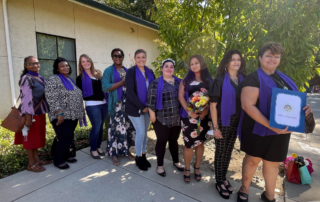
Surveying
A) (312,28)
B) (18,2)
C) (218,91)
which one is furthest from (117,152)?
(18,2)

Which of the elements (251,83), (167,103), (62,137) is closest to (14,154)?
(62,137)

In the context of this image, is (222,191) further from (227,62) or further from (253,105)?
(227,62)

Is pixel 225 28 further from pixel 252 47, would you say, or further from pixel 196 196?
pixel 196 196

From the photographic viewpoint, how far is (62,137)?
3.00 metres

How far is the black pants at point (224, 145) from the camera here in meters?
2.36

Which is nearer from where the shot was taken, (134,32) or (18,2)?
(18,2)

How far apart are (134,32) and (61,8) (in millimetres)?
3628

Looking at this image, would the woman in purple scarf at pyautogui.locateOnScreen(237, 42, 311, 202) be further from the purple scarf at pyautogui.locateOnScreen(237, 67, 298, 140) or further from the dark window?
the dark window

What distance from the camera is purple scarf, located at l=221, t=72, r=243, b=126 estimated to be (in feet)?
7.32

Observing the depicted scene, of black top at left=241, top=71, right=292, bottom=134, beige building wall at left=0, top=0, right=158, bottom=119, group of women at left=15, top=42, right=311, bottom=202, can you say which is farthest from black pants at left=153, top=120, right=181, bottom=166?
beige building wall at left=0, top=0, right=158, bottom=119

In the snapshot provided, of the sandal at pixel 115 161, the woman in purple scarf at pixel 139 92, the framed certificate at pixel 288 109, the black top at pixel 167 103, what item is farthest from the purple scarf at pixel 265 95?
the sandal at pixel 115 161

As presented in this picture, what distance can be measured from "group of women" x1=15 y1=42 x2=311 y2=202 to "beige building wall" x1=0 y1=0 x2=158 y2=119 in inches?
127

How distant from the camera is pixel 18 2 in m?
5.07

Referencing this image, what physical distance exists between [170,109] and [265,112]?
4.02 ft
